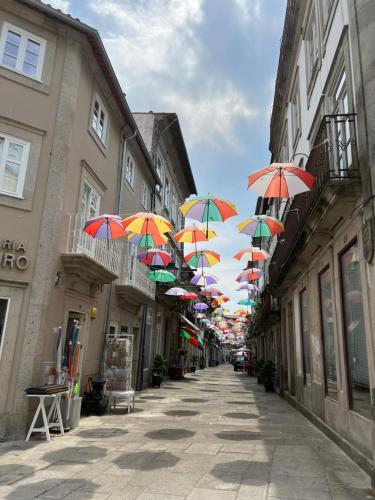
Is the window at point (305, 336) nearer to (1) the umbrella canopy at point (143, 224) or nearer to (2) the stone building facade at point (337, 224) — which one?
(2) the stone building facade at point (337, 224)

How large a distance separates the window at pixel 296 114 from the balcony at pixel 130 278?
7157 millimetres

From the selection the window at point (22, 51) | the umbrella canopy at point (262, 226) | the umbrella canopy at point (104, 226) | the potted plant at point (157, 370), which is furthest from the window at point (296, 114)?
the potted plant at point (157, 370)

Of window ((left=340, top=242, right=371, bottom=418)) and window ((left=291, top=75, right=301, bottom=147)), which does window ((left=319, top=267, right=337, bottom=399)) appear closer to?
window ((left=340, top=242, right=371, bottom=418))

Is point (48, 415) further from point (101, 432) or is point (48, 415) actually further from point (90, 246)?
point (90, 246)

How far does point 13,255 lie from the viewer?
8484 millimetres

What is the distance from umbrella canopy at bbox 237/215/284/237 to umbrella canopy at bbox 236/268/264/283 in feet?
20.6

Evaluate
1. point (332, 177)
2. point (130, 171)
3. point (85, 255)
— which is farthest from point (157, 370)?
point (332, 177)

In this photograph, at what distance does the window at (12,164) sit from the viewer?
28.8ft

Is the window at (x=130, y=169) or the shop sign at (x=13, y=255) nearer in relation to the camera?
the shop sign at (x=13, y=255)

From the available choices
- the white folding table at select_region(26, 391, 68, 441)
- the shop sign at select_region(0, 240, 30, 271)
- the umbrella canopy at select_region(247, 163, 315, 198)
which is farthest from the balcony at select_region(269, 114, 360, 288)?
the white folding table at select_region(26, 391, 68, 441)

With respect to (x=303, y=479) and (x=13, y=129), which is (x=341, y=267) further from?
(x=13, y=129)

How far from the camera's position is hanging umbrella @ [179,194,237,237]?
389 inches

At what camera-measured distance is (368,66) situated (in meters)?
6.38

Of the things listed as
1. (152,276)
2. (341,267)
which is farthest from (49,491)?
(152,276)
